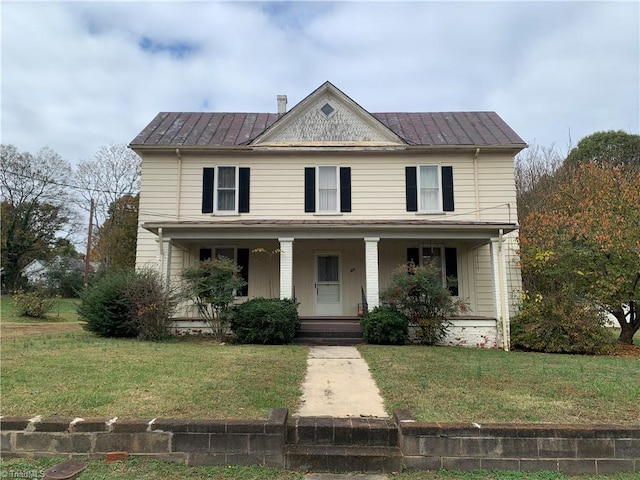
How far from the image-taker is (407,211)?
43.2 ft

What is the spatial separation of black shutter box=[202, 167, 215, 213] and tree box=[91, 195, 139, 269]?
1358 centimetres

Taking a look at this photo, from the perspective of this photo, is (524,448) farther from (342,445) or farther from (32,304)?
(32,304)

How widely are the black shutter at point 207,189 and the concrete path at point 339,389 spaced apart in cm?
646

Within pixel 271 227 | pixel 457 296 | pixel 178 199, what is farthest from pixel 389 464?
pixel 178 199

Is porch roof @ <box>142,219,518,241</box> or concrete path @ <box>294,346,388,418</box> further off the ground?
porch roof @ <box>142,219,518,241</box>

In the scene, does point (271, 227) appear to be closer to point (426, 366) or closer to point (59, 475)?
point (426, 366)

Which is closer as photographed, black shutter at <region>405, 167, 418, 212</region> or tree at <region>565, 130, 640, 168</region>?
black shutter at <region>405, 167, 418, 212</region>

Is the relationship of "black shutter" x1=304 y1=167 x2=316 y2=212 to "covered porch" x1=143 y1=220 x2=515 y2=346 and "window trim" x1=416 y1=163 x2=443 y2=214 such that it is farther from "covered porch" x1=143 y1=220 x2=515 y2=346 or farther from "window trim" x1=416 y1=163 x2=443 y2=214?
"window trim" x1=416 y1=163 x2=443 y2=214

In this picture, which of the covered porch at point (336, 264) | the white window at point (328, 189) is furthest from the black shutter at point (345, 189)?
the covered porch at point (336, 264)

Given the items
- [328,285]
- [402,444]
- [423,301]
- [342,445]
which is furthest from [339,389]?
[328,285]

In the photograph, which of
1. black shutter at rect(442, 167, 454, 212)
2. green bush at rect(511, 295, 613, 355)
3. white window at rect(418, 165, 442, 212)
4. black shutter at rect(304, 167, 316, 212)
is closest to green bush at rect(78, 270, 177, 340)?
black shutter at rect(304, 167, 316, 212)

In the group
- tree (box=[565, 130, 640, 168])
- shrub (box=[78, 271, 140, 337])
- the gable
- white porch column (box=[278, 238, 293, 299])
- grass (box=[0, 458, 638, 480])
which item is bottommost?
grass (box=[0, 458, 638, 480])

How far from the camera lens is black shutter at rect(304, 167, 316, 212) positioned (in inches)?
520

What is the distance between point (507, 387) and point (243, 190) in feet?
31.6
